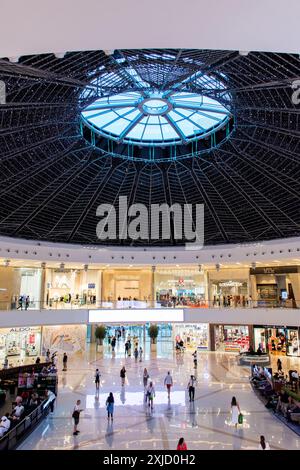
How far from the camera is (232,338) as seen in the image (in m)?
36.8

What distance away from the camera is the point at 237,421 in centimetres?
1698

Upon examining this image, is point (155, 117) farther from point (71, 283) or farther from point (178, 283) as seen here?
point (71, 283)

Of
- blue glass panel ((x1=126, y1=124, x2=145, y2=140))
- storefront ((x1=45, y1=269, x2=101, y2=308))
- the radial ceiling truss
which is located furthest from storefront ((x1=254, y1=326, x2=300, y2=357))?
blue glass panel ((x1=126, y1=124, x2=145, y2=140))

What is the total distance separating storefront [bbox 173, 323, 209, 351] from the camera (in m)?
38.2

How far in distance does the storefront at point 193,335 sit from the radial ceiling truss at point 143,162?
9429mm

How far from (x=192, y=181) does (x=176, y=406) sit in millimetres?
14993

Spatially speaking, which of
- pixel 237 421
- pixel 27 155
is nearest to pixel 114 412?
pixel 237 421

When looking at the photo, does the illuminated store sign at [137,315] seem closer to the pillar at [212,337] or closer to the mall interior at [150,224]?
the mall interior at [150,224]

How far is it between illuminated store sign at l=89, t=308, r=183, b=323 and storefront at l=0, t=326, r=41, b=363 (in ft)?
22.4

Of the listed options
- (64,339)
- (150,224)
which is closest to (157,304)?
(150,224)

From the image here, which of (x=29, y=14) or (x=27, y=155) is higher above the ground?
(x=27, y=155)

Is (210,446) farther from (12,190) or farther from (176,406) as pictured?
(12,190)

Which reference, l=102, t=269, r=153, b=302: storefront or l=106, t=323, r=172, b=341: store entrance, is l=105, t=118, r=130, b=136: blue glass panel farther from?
l=106, t=323, r=172, b=341: store entrance
